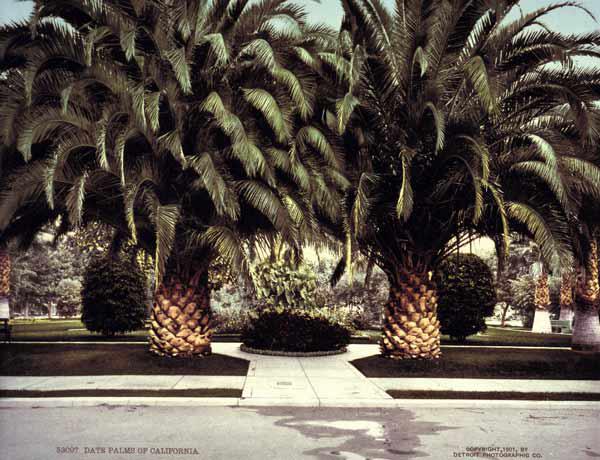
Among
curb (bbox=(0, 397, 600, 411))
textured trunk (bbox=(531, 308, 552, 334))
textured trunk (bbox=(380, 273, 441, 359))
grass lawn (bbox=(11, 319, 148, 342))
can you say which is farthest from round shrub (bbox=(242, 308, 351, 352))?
textured trunk (bbox=(531, 308, 552, 334))

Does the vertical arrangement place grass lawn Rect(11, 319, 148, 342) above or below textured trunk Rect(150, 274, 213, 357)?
below

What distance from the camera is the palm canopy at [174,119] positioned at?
37.7 ft

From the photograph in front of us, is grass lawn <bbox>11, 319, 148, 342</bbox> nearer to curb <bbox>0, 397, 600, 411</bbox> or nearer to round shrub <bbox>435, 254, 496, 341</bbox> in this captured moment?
curb <bbox>0, 397, 600, 411</bbox>

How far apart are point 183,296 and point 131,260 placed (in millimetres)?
5925

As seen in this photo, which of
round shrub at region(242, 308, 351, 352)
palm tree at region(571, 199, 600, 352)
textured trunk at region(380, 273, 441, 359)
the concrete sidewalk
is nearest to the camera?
the concrete sidewalk

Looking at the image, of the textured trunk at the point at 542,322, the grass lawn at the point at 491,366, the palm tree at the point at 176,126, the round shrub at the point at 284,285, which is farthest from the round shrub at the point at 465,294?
the textured trunk at the point at 542,322

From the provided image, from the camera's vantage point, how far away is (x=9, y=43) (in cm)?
1225

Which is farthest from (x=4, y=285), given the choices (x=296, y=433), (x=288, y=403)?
(x=296, y=433)

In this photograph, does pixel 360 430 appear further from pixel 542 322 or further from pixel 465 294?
pixel 542 322

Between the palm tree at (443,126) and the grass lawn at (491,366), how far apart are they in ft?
2.50

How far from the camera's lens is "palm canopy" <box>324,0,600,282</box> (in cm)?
1177

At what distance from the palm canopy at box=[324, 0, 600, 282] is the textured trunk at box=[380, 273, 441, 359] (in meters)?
0.81

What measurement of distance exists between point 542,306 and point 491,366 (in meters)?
18.8

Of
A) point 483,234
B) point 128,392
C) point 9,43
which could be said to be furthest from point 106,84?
point 483,234
